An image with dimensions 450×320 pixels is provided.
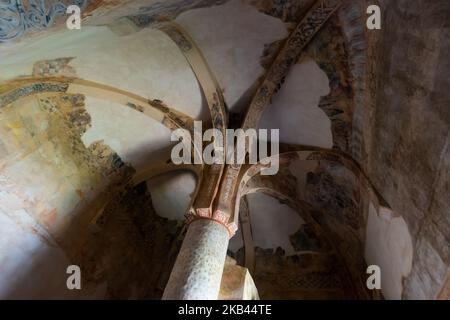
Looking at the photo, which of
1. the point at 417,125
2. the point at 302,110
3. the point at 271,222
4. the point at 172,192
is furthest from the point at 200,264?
the point at 271,222

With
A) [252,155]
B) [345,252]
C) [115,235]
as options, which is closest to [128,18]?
[252,155]

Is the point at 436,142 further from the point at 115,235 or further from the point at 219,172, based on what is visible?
the point at 115,235

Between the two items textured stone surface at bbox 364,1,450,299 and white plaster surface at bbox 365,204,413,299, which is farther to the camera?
white plaster surface at bbox 365,204,413,299

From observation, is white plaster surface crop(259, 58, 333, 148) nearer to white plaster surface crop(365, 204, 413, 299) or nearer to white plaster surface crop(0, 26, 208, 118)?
white plaster surface crop(0, 26, 208, 118)

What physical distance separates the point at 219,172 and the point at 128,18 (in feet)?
8.15

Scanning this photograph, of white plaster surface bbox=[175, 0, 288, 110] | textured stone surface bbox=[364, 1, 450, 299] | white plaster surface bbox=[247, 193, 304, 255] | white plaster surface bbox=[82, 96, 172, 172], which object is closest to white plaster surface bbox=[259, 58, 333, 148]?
white plaster surface bbox=[175, 0, 288, 110]

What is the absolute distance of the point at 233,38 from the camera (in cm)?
545

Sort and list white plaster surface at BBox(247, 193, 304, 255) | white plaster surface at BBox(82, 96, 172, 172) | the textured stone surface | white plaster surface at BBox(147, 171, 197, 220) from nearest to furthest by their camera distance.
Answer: the textured stone surface → white plaster surface at BBox(82, 96, 172, 172) → white plaster surface at BBox(147, 171, 197, 220) → white plaster surface at BBox(247, 193, 304, 255)

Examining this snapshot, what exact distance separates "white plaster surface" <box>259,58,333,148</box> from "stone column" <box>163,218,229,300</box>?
7.74 ft

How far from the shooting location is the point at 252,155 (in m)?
6.21

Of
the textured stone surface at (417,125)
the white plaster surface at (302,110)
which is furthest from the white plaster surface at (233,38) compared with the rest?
the textured stone surface at (417,125)

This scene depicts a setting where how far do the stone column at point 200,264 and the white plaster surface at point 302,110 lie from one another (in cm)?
236

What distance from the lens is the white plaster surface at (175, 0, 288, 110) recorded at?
507 cm

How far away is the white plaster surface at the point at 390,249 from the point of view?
177 inches
